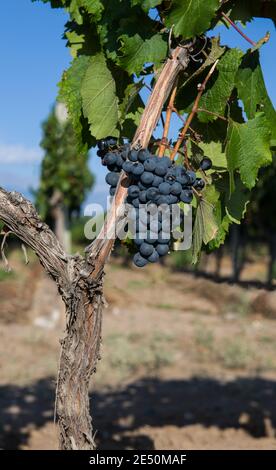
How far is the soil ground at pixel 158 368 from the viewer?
596 centimetres

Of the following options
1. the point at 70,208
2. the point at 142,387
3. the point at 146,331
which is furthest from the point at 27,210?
the point at 70,208

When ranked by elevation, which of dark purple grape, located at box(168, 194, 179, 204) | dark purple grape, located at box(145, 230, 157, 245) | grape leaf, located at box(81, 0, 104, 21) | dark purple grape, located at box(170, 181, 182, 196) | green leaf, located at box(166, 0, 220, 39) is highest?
grape leaf, located at box(81, 0, 104, 21)

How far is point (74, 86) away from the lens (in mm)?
2855

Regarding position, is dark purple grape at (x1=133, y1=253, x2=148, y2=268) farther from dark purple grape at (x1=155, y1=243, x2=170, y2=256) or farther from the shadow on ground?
the shadow on ground

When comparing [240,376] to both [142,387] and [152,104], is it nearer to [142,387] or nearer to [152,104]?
[142,387]

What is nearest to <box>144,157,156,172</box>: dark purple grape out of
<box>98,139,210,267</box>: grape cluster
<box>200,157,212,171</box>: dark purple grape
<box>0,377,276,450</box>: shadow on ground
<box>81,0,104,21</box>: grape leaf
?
<box>98,139,210,267</box>: grape cluster

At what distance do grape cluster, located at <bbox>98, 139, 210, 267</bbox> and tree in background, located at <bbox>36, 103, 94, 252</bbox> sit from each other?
36.1 feet

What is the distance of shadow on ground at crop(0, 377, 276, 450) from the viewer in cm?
594

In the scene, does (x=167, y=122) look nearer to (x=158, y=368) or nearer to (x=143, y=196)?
(x=143, y=196)

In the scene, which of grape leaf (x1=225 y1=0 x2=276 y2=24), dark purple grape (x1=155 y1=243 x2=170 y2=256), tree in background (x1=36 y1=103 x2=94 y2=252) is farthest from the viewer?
tree in background (x1=36 y1=103 x2=94 y2=252)

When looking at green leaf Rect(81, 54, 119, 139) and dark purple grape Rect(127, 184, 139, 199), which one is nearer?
dark purple grape Rect(127, 184, 139, 199)

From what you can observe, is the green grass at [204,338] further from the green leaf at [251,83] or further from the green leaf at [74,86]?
the green leaf at [251,83]

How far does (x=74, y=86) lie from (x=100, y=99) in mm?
193
